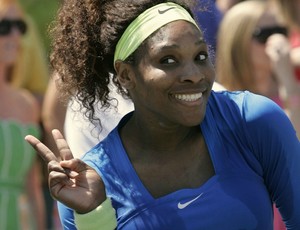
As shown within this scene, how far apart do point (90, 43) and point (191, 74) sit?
0.45 metres

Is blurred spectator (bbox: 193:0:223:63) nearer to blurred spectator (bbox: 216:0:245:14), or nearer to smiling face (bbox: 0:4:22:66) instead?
blurred spectator (bbox: 216:0:245:14)

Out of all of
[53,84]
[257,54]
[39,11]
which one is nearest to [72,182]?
[53,84]

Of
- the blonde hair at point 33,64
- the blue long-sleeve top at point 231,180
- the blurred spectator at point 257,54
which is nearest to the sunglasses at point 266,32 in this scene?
the blurred spectator at point 257,54

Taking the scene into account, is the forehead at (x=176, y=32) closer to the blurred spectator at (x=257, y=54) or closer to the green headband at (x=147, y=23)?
the green headband at (x=147, y=23)

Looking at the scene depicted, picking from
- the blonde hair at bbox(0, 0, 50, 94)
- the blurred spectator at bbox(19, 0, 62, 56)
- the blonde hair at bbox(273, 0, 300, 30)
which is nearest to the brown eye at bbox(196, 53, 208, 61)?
Result: the blonde hair at bbox(273, 0, 300, 30)

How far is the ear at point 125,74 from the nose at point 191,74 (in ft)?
0.75

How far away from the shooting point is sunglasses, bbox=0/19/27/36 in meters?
7.48

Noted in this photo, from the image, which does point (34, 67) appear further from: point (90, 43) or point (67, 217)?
point (67, 217)

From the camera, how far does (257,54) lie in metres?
7.00

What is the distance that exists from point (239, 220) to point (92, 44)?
790 millimetres

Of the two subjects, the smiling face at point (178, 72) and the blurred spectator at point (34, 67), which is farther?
the blurred spectator at point (34, 67)

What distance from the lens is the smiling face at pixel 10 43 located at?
7.48 m

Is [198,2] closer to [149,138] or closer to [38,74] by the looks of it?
[149,138]

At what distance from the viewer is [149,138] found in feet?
13.7
